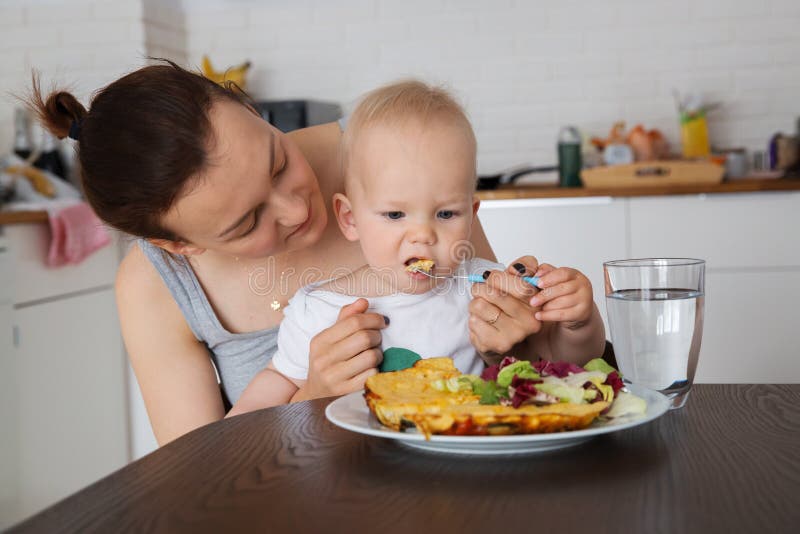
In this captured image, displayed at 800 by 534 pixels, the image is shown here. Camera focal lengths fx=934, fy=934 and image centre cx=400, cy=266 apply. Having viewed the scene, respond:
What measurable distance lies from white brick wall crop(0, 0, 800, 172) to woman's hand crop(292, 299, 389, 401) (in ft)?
8.53

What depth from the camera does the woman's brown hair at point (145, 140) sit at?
1.23m

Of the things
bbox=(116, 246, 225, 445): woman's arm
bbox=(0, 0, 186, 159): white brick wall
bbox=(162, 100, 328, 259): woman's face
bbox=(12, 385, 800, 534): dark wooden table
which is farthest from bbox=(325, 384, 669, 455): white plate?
bbox=(0, 0, 186, 159): white brick wall

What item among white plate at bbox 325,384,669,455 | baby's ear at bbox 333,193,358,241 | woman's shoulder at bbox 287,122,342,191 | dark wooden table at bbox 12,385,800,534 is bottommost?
dark wooden table at bbox 12,385,800,534

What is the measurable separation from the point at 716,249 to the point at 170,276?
2017 millimetres

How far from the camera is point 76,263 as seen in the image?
3.13 m

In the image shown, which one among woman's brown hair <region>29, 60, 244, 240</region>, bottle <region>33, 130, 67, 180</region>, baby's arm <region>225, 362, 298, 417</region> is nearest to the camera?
woman's brown hair <region>29, 60, 244, 240</region>

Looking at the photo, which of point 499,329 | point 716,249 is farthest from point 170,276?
point 716,249

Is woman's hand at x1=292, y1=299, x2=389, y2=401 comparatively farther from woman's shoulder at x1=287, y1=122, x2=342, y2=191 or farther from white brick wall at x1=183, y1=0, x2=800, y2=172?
white brick wall at x1=183, y1=0, x2=800, y2=172

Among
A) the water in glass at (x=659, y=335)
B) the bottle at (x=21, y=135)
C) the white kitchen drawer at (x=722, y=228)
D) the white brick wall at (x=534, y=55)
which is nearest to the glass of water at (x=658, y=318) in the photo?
the water in glass at (x=659, y=335)

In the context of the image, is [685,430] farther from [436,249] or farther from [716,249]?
[716,249]

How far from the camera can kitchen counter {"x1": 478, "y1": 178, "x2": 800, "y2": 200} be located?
2.97 meters

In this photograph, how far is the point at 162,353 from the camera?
160cm

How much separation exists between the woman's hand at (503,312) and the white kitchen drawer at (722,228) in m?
1.85

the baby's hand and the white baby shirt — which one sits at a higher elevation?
the baby's hand
